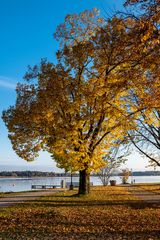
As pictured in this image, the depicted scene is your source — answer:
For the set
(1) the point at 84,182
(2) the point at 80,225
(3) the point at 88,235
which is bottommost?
(3) the point at 88,235

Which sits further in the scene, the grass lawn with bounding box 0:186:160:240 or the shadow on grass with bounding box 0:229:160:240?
the grass lawn with bounding box 0:186:160:240

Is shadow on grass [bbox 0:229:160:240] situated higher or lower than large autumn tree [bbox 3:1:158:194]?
lower

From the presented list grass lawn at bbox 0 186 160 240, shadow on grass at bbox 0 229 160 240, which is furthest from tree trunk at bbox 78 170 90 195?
shadow on grass at bbox 0 229 160 240

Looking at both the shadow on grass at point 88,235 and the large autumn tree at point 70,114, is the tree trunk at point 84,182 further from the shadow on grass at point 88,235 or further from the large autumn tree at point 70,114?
the shadow on grass at point 88,235

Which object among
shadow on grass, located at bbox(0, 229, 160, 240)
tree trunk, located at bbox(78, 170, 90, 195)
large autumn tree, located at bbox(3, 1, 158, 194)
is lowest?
shadow on grass, located at bbox(0, 229, 160, 240)

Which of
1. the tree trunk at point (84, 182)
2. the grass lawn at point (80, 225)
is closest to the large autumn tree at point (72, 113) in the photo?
the tree trunk at point (84, 182)

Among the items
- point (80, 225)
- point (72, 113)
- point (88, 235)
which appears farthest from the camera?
point (72, 113)

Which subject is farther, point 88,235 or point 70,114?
point 70,114

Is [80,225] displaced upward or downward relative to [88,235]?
upward

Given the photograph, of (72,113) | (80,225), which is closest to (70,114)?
(72,113)

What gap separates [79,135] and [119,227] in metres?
12.0

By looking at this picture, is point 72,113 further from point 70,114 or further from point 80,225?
point 80,225

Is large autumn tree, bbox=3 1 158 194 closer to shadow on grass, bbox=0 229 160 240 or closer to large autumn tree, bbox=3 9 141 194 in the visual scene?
large autumn tree, bbox=3 9 141 194

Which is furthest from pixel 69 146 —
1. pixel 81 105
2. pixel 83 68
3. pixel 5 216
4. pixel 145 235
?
pixel 145 235
